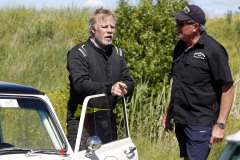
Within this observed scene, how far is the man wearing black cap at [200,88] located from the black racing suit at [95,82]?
1.90 ft

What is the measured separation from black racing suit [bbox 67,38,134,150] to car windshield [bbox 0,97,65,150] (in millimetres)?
317

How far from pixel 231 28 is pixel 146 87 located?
14793mm

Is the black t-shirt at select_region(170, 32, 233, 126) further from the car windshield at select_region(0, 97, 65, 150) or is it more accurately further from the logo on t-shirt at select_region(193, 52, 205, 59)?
the car windshield at select_region(0, 97, 65, 150)

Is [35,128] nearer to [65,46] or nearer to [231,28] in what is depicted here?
[65,46]

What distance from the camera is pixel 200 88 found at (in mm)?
4254

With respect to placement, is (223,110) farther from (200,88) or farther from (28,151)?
(28,151)

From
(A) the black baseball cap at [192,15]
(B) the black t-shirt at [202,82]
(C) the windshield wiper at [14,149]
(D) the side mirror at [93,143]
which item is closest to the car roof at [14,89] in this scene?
(C) the windshield wiper at [14,149]

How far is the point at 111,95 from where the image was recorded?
4082 mm

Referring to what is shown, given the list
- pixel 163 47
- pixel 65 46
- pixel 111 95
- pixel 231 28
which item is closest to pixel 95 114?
pixel 111 95

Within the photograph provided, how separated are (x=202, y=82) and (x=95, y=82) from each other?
1049mm

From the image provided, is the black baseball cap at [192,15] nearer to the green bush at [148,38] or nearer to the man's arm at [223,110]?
the man's arm at [223,110]

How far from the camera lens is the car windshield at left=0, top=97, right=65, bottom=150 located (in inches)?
142

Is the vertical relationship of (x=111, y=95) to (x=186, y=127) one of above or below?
above

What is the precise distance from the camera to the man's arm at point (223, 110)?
13.5ft
